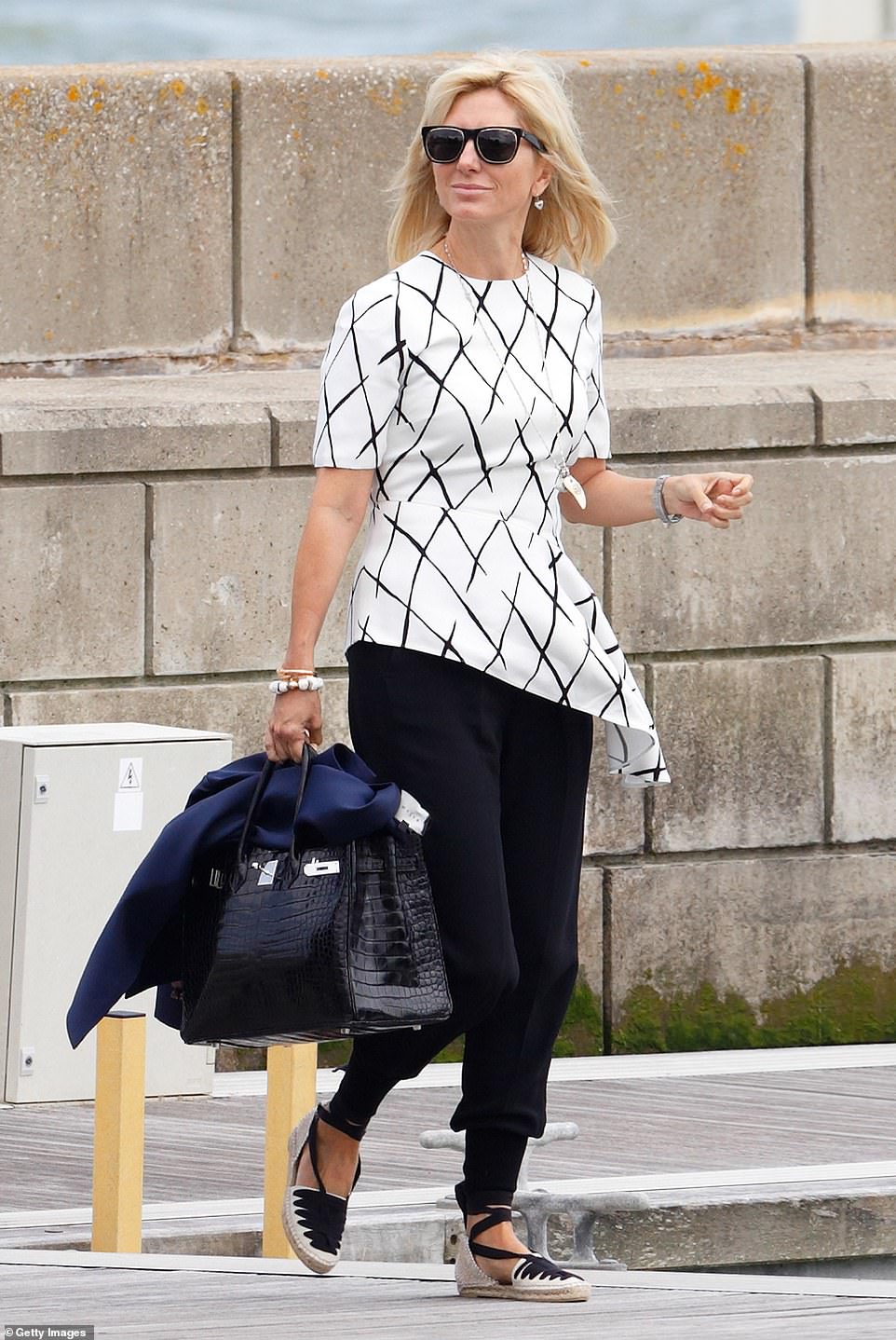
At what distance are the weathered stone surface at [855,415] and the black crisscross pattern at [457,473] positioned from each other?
3.52 m

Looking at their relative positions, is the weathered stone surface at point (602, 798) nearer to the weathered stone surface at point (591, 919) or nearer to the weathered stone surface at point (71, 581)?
the weathered stone surface at point (591, 919)

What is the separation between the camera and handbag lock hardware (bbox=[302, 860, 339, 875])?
363 cm

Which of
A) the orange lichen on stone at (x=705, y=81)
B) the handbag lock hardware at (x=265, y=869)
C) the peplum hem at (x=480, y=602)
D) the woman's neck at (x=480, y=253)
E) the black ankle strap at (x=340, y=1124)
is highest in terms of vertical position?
the orange lichen on stone at (x=705, y=81)

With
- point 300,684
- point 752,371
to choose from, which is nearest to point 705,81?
point 752,371

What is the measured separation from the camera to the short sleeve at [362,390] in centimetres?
377

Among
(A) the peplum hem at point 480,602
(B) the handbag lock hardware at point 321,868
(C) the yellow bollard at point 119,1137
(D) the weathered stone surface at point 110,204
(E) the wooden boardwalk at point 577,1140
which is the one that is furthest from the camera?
(D) the weathered stone surface at point 110,204

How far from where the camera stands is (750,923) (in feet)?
24.0

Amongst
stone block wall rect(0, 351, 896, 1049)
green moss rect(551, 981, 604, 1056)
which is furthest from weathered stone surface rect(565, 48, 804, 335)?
green moss rect(551, 981, 604, 1056)

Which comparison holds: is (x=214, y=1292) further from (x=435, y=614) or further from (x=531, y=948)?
(x=435, y=614)

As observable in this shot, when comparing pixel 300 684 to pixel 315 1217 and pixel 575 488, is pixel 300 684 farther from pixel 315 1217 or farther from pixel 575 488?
pixel 315 1217

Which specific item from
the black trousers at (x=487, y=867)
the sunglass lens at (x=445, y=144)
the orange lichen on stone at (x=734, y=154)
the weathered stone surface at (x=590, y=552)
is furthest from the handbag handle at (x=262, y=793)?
the orange lichen on stone at (x=734, y=154)

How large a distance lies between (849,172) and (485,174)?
4.05 metres

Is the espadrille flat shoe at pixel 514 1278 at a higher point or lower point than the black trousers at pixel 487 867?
lower

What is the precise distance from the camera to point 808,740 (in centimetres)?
734
